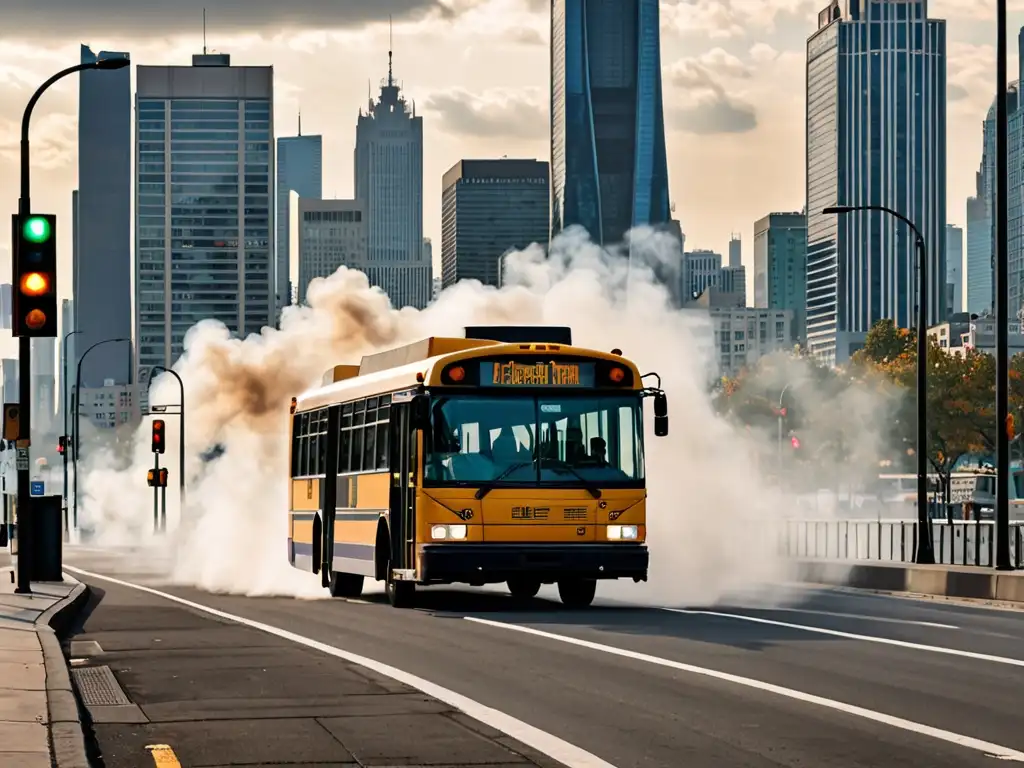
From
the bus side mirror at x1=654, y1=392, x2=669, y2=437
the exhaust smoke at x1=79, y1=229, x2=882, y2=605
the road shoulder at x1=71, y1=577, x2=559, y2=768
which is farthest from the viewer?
the exhaust smoke at x1=79, y1=229, x2=882, y2=605

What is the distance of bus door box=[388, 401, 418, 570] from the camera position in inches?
941

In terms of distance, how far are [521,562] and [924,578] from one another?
10173mm

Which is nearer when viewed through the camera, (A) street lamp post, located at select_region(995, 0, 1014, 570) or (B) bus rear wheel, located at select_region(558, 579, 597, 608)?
(B) bus rear wheel, located at select_region(558, 579, 597, 608)

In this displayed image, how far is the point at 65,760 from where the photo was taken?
10.6m

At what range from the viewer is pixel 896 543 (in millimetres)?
59031

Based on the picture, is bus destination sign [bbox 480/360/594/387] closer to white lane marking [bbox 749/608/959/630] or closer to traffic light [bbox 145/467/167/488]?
white lane marking [bbox 749/608/959/630]

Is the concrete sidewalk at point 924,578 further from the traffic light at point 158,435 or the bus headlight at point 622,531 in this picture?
the traffic light at point 158,435

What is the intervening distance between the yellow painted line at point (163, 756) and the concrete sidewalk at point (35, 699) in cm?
42

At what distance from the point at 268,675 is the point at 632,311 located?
22624 mm

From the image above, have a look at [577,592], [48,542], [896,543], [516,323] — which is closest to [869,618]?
[577,592]

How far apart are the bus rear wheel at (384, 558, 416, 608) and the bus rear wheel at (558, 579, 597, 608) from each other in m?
2.05

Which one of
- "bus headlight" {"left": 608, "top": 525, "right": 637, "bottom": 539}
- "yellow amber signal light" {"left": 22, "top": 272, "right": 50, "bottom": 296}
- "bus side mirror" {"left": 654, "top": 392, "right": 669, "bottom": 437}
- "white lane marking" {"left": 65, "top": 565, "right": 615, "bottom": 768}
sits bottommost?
"white lane marking" {"left": 65, "top": 565, "right": 615, "bottom": 768}

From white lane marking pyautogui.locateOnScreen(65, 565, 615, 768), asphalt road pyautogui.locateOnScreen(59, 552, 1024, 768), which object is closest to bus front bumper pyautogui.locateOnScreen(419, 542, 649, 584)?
asphalt road pyautogui.locateOnScreen(59, 552, 1024, 768)

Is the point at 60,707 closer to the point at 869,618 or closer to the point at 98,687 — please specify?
the point at 98,687
